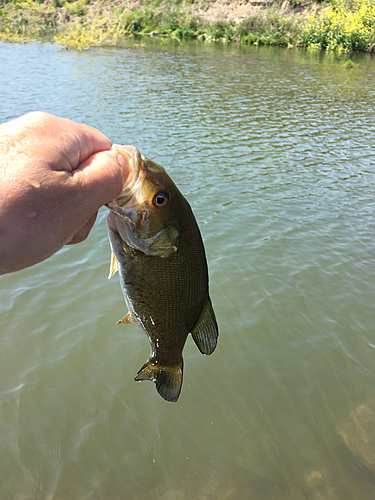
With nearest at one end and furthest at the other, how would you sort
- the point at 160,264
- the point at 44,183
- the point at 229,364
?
1. the point at 44,183
2. the point at 160,264
3. the point at 229,364

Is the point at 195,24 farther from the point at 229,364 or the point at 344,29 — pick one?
the point at 229,364

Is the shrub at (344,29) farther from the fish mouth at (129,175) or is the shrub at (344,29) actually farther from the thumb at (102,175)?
the thumb at (102,175)

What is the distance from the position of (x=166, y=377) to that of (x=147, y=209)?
1.21 meters

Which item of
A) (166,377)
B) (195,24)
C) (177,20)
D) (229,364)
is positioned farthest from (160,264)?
(177,20)

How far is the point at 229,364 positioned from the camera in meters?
4.73

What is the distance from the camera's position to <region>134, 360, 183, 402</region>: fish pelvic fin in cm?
247

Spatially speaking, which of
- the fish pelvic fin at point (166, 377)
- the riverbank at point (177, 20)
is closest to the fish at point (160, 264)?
the fish pelvic fin at point (166, 377)

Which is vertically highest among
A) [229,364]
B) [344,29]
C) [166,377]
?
[344,29]

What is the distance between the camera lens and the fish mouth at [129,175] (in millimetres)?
1679

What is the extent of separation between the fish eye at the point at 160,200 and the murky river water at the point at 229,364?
2.84 meters

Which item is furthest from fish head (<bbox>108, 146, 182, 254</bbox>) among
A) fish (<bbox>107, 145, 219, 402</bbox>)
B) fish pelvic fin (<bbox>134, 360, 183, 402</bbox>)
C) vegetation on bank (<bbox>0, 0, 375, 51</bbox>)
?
vegetation on bank (<bbox>0, 0, 375, 51</bbox>)

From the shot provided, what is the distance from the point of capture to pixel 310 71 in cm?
2739

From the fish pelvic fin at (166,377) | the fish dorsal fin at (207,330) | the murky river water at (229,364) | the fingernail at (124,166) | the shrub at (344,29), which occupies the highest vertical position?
the shrub at (344,29)

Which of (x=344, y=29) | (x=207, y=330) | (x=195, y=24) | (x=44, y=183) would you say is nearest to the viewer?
(x=44, y=183)
